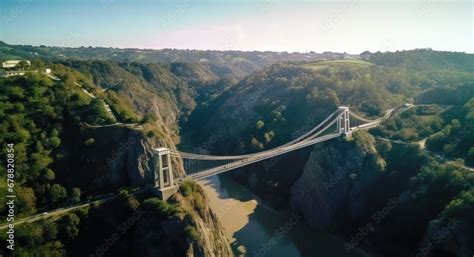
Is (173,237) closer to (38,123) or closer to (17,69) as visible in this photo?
(38,123)

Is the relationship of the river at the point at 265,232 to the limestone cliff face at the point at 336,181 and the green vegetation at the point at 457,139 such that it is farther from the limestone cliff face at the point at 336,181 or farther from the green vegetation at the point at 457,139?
the green vegetation at the point at 457,139

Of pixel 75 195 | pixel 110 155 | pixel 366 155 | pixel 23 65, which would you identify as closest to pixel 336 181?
pixel 366 155

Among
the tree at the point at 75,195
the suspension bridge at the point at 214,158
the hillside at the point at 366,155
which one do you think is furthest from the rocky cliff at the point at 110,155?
the hillside at the point at 366,155

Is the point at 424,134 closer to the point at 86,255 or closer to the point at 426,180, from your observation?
the point at 426,180

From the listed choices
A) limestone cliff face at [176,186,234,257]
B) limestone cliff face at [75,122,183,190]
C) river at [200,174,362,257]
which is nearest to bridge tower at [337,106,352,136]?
river at [200,174,362,257]

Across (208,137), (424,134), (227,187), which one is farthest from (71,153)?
(208,137)

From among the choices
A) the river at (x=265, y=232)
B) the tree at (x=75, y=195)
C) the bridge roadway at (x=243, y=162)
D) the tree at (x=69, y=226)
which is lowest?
the river at (x=265, y=232)

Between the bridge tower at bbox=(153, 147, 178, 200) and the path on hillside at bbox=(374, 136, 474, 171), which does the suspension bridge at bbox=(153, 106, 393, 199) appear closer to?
the bridge tower at bbox=(153, 147, 178, 200)
